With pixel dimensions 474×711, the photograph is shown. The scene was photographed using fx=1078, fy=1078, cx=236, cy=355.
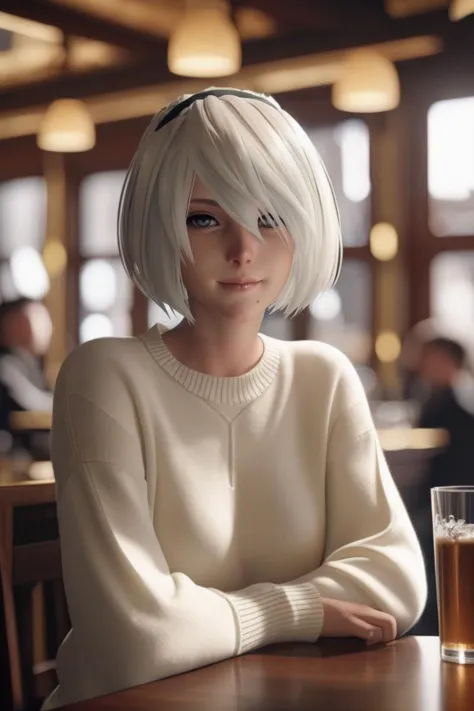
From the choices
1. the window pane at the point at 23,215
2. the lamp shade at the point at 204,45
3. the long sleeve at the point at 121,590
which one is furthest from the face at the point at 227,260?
the window pane at the point at 23,215

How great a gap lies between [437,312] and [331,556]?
210 inches

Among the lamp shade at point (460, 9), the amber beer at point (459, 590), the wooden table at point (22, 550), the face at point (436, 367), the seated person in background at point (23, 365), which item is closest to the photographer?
the amber beer at point (459, 590)

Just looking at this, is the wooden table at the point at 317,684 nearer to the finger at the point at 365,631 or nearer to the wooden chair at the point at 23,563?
the finger at the point at 365,631

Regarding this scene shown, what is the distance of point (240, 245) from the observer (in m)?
1.08

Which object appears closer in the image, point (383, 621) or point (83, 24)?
point (383, 621)

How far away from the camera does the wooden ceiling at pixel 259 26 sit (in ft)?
20.2

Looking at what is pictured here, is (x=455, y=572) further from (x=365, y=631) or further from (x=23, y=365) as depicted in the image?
(x=23, y=365)

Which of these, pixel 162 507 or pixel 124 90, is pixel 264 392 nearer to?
pixel 162 507

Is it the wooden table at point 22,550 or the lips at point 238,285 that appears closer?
the lips at point 238,285

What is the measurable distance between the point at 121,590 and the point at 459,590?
0.31 metres

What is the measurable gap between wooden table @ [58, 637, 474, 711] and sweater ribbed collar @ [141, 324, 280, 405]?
0.85 feet

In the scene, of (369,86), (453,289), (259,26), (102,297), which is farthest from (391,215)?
(102,297)

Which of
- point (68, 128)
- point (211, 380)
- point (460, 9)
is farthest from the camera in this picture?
point (460, 9)

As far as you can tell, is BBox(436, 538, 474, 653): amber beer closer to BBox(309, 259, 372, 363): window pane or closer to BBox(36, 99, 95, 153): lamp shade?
BBox(36, 99, 95, 153): lamp shade
